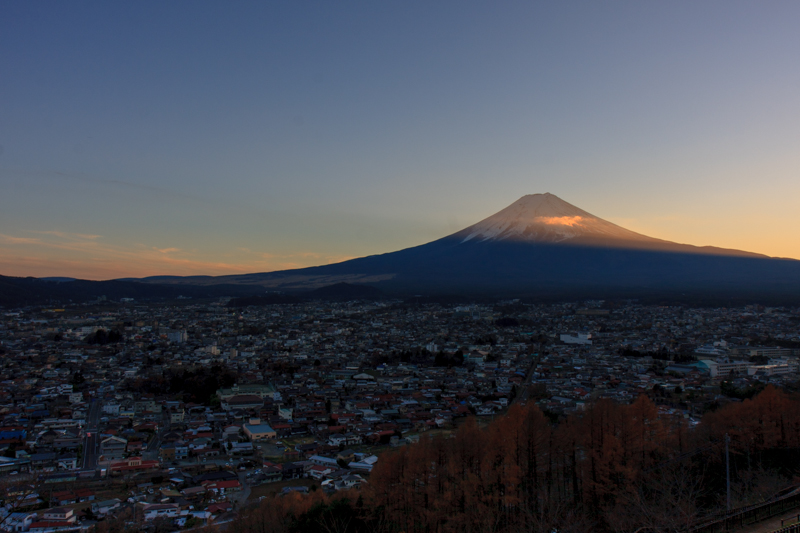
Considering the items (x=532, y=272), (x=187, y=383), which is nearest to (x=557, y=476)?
(x=187, y=383)

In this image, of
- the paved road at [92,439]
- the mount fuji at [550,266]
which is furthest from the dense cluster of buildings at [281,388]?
the mount fuji at [550,266]

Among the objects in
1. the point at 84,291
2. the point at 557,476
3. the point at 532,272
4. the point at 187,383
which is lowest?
the point at 187,383

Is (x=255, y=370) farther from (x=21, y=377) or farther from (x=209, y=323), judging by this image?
(x=209, y=323)

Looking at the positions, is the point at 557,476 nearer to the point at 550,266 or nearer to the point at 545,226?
the point at 550,266

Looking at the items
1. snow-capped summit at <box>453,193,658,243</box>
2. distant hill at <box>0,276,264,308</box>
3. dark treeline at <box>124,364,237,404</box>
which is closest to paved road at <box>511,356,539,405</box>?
dark treeline at <box>124,364,237,404</box>

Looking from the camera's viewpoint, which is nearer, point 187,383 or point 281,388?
point 281,388

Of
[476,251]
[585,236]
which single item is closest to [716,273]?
[585,236]

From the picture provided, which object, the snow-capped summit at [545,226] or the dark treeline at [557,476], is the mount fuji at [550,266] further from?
the dark treeline at [557,476]
